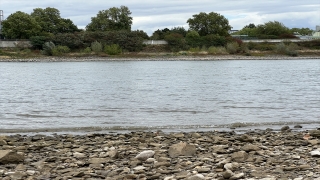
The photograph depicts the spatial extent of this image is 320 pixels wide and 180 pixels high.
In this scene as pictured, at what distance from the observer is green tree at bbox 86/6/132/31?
128750 mm

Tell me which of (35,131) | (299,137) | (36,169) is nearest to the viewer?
(36,169)

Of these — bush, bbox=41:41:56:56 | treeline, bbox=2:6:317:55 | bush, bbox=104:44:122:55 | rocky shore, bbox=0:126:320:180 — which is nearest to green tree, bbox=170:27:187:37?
treeline, bbox=2:6:317:55

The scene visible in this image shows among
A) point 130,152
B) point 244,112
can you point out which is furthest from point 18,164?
point 244,112

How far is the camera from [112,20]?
129750 millimetres

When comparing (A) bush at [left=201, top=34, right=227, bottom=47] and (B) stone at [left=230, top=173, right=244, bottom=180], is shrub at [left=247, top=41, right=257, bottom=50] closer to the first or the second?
(A) bush at [left=201, top=34, right=227, bottom=47]

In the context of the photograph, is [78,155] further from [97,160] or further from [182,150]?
[182,150]

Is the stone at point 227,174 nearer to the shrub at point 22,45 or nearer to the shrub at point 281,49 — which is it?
the shrub at point 22,45

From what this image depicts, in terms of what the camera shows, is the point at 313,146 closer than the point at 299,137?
Yes

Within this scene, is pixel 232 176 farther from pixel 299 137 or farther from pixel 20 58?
pixel 20 58

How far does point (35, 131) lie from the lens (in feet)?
48.5

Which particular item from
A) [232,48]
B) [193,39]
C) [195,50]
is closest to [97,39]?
[195,50]

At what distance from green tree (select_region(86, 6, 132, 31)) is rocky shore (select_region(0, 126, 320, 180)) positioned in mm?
118644

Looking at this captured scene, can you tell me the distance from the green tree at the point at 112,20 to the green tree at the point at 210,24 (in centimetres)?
1908

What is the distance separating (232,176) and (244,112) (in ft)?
39.6
